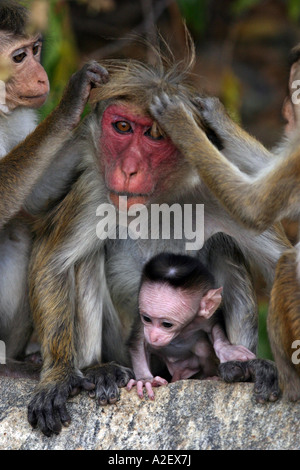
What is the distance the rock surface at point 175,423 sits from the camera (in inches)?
182

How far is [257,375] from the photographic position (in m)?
4.89

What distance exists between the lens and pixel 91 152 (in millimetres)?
5465

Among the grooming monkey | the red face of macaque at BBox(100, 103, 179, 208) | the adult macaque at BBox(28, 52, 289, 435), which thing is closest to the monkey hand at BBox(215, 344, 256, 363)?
the adult macaque at BBox(28, 52, 289, 435)

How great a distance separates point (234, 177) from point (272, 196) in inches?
12.4

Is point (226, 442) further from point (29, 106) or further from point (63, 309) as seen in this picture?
point (29, 106)

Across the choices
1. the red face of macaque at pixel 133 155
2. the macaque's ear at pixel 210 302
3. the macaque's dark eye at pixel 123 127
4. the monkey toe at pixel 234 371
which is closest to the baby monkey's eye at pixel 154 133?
the red face of macaque at pixel 133 155

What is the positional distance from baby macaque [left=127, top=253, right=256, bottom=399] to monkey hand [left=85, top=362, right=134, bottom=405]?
75 mm

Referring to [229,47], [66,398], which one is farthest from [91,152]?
[229,47]

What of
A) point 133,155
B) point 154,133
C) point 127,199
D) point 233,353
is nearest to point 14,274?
point 127,199

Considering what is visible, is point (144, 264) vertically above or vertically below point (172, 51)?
below

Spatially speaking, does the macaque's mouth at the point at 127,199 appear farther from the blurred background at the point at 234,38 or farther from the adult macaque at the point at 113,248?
the blurred background at the point at 234,38

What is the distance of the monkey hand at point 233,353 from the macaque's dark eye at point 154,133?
1309 mm
